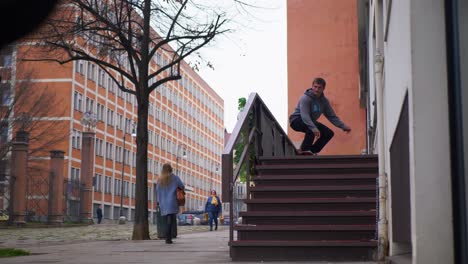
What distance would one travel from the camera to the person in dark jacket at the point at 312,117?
12.6 m

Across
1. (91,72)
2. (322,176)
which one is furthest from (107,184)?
(322,176)

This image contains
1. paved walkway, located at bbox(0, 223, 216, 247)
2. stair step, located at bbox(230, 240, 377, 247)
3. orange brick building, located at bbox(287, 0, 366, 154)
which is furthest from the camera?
orange brick building, located at bbox(287, 0, 366, 154)

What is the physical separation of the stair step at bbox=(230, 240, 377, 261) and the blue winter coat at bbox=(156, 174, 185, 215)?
6.73 m

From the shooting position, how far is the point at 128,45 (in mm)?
18000

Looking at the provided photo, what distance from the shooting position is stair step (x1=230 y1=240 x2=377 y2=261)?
7840mm

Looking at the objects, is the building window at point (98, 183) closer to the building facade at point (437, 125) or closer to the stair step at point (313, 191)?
the stair step at point (313, 191)

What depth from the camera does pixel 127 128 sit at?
8350cm

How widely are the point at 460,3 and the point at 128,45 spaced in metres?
14.4

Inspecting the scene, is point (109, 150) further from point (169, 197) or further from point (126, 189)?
point (169, 197)

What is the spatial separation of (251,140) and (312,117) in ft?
8.38

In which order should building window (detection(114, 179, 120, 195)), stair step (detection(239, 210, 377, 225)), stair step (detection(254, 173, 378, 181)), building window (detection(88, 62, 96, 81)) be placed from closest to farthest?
stair step (detection(239, 210, 377, 225)) → stair step (detection(254, 173, 378, 181)) → building window (detection(88, 62, 96, 81)) → building window (detection(114, 179, 120, 195))

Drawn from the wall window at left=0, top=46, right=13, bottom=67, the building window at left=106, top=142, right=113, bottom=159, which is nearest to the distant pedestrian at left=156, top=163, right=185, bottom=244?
the wall window at left=0, top=46, right=13, bottom=67

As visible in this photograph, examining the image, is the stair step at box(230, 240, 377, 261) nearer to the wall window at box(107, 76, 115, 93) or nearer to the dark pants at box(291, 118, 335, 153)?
the dark pants at box(291, 118, 335, 153)

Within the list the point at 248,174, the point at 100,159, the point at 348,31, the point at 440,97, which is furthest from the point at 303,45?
the point at 100,159
